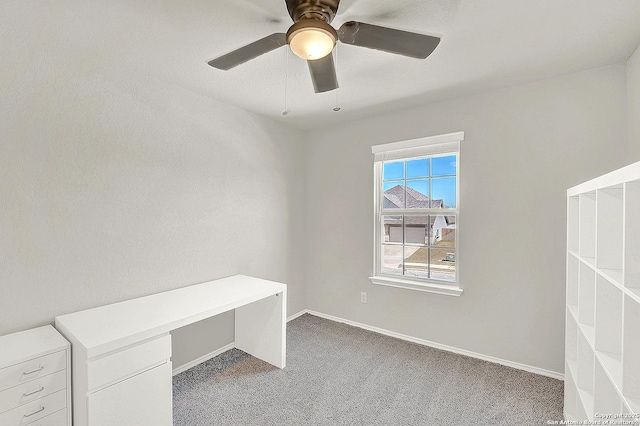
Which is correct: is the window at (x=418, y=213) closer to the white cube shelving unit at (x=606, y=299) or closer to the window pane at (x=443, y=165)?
the window pane at (x=443, y=165)

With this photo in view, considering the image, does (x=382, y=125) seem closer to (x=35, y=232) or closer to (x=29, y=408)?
(x=35, y=232)

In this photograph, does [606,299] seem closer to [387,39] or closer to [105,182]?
[387,39]

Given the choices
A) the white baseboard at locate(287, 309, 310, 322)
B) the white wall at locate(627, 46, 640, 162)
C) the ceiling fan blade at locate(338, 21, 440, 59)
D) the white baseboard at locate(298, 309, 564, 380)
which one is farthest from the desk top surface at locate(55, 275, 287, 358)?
the white wall at locate(627, 46, 640, 162)

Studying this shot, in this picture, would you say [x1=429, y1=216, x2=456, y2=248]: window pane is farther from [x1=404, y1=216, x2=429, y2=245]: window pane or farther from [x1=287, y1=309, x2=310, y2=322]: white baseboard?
[x1=287, y1=309, x2=310, y2=322]: white baseboard

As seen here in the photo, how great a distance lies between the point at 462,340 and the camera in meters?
2.75

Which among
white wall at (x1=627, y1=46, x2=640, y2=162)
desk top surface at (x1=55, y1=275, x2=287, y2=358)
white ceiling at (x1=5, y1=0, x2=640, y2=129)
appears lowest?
desk top surface at (x1=55, y1=275, x2=287, y2=358)

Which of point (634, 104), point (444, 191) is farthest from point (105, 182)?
point (634, 104)

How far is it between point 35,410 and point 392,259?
292 cm

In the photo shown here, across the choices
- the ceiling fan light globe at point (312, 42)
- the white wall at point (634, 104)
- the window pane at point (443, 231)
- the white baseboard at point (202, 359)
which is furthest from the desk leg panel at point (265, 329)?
the white wall at point (634, 104)

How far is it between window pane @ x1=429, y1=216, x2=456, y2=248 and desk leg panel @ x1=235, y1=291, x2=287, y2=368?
1.61m

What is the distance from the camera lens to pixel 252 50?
60.9 inches

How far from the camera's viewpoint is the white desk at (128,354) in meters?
1.45

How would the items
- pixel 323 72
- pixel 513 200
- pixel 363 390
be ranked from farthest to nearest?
1. pixel 513 200
2. pixel 363 390
3. pixel 323 72

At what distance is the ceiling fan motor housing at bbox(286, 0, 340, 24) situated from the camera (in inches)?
50.0
